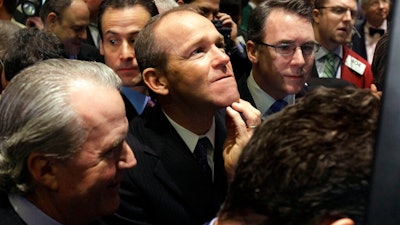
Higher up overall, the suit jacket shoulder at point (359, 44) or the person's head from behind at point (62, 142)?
the person's head from behind at point (62, 142)

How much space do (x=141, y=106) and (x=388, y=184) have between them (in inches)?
98.2

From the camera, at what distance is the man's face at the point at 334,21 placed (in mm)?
4855

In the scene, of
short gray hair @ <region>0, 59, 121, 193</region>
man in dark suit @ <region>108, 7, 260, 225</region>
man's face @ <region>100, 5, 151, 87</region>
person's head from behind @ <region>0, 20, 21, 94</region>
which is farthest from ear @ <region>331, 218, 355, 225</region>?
person's head from behind @ <region>0, 20, 21, 94</region>

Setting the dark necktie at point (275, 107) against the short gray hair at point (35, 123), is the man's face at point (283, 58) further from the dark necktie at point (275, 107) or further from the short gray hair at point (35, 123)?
the short gray hair at point (35, 123)

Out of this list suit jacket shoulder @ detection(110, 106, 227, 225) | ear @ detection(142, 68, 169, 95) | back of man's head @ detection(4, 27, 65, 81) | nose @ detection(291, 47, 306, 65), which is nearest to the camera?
suit jacket shoulder @ detection(110, 106, 227, 225)

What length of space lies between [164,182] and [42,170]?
62 centimetres

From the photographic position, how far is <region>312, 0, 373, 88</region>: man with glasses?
4418 mm

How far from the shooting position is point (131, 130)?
2.58m

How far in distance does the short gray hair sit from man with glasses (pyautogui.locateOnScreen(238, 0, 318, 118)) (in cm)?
161

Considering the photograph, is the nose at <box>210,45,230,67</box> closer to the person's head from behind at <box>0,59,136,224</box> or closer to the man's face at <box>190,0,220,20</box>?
the person's head from behind at <box>0,59,136,224</box>

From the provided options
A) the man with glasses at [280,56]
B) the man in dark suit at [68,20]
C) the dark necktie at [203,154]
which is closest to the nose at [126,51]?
the man with glasses at [280,56]

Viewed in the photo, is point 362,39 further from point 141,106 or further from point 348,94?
point 348,94

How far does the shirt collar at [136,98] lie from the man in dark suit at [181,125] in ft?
2.31

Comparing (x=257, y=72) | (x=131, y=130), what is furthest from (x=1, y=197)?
(x=257, y=72)
